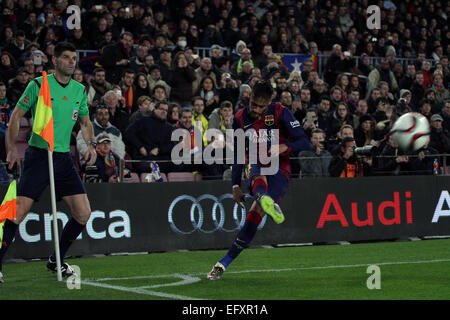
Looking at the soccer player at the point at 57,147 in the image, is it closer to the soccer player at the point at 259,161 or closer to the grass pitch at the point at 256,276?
the grass pitch at the point at 256,276

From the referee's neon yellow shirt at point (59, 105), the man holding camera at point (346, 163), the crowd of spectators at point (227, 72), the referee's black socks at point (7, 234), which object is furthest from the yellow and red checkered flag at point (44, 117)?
the man holding camera at point (346, 163)

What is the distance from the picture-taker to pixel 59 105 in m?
8.45

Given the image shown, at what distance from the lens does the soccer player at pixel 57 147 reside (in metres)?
8.28

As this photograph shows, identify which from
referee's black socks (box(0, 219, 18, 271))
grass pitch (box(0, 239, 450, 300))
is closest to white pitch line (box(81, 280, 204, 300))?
grass pitch (box(0, 239, 450, 300))

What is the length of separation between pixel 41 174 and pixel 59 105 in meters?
0.82

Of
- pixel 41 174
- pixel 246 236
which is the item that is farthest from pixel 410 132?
pixel 41 174

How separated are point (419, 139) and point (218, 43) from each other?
11953mm

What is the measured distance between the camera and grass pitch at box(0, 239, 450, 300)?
7309mm

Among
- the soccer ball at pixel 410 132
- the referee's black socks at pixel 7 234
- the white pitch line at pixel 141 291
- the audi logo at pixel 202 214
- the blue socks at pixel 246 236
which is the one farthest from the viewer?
the audi logo at pixel 202 214

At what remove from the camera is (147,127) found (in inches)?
550

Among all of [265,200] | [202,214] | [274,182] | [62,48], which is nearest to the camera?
[265,200]

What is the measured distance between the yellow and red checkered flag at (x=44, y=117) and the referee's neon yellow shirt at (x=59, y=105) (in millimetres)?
156

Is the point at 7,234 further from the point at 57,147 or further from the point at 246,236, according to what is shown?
the point at 246,236

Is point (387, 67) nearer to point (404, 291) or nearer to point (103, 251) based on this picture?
point (103, 251)
